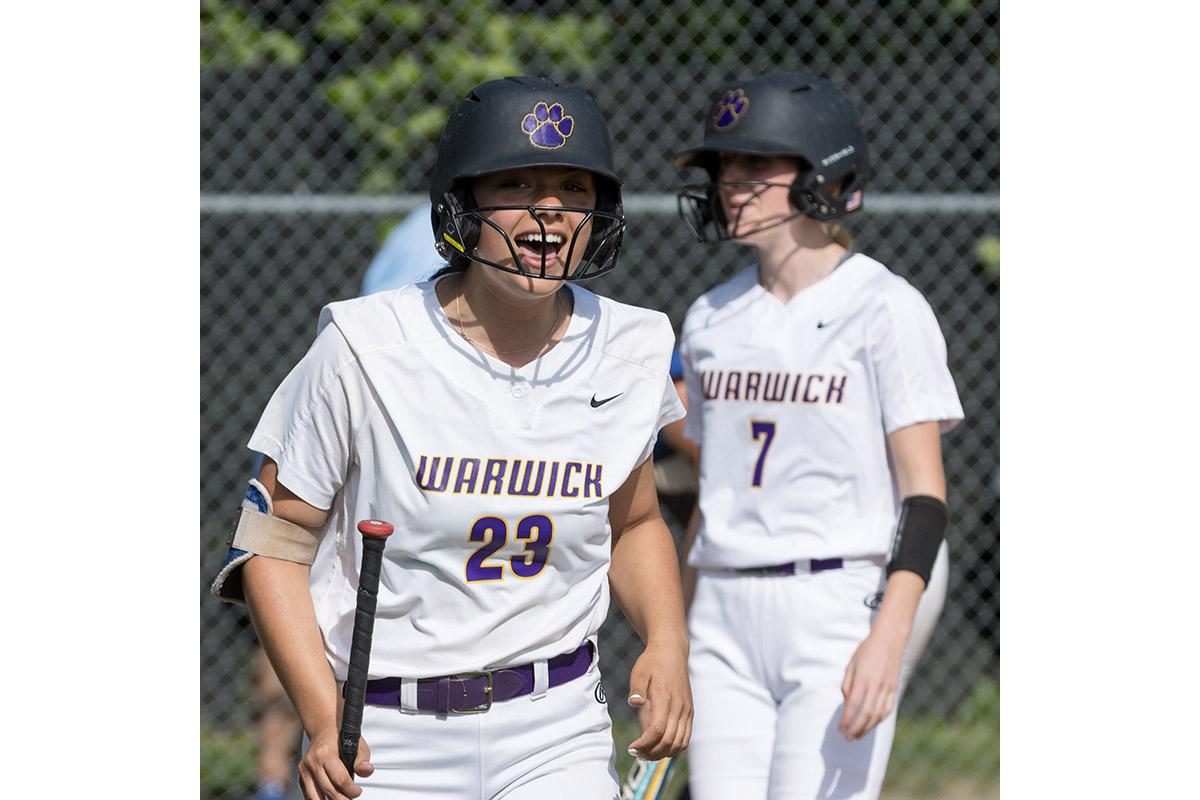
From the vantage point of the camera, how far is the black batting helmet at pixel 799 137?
387 centimetres

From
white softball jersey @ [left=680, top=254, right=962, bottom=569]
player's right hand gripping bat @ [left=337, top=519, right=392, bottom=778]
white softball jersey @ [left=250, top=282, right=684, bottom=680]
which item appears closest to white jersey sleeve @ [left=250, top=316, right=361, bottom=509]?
white softball jersey @ [left=250, top=282, right=684, bottom=680]

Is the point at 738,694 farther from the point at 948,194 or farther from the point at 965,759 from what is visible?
the point at 948,194

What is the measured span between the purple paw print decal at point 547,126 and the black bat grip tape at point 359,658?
81cm

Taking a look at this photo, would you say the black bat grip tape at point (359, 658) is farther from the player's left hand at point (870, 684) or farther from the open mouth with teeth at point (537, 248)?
the player's left hand at point (870, 684)

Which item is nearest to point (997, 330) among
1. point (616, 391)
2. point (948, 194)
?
point (948, 194)

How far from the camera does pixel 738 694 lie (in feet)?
11.9

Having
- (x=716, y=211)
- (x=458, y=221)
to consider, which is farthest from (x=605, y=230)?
(x=716, y=211)

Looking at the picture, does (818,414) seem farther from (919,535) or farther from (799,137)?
(799,137)

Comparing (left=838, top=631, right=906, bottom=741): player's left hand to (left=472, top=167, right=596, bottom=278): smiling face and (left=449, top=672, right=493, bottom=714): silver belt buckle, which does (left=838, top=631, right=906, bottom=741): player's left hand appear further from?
(left=472, top=167, right=596, bottom=278): smiling face

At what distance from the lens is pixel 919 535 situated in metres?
3.43

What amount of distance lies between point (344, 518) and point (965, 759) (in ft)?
15.3

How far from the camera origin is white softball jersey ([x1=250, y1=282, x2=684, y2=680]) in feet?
7.98

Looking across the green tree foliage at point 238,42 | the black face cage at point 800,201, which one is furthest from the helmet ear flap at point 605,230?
the green tree foliage at point 238,42

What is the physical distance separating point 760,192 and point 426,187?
3104 mm
